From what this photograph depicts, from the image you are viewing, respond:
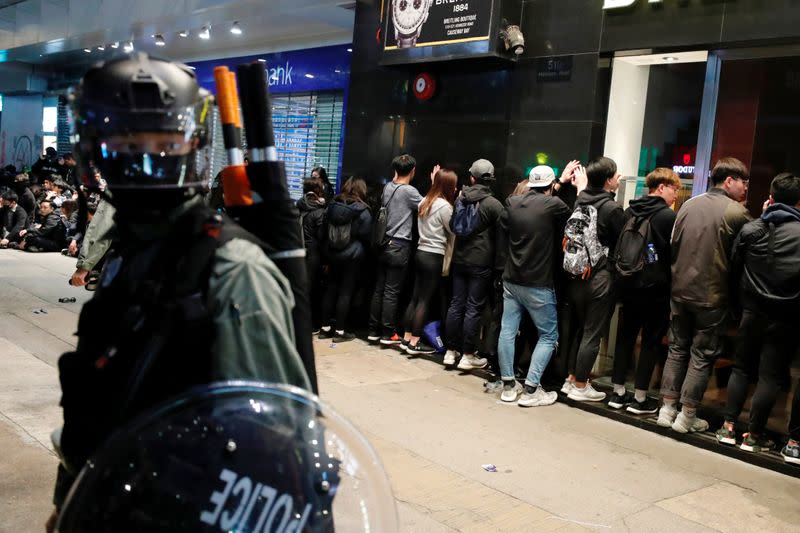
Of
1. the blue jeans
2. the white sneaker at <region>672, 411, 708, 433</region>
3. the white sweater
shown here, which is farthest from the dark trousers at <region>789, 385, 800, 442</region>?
the white sweater

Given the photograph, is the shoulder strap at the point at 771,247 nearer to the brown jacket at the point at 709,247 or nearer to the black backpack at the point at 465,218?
the brown jacket at the point at 709,247

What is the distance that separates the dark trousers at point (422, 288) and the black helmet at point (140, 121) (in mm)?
6397

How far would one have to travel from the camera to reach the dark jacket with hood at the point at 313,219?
9023mm

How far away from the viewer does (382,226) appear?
8609mm

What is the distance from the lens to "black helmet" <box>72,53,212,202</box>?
1774 mm

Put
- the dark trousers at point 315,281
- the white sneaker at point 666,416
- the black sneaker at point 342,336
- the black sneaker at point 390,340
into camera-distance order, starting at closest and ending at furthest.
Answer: the white sneaker at point 666,416 → the black sneaker at point 390,340 → the black sneaker at point 342,336 → the dark trousers at point 315,281

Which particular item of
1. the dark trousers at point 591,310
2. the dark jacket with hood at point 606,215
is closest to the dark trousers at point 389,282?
the dark trousers at point 591,310

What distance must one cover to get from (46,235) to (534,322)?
39.3ft

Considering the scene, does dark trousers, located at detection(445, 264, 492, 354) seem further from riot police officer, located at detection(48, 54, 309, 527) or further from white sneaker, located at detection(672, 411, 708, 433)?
riot police officer, located at detection(48, 54, 309, 527)

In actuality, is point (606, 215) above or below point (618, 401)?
above

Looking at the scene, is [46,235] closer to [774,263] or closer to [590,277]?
[590,277]

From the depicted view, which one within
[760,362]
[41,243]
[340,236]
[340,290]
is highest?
[340,236]

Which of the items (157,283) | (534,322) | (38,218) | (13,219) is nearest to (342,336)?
(534,322)

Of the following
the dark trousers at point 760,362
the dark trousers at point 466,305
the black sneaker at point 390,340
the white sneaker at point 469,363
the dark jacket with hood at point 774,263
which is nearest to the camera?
the dark jacket with hood at point 774,263
